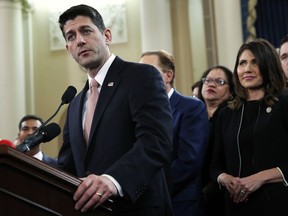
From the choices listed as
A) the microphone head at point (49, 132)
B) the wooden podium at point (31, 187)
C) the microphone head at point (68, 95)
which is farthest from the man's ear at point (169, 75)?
the wooden podium at point (31, 187)

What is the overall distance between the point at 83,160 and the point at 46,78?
8.20 meters

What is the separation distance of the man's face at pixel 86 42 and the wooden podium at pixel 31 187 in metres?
0.67

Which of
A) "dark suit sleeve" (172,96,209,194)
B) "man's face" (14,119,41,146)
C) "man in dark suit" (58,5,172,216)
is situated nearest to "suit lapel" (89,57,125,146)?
"man in dark suit" (58,5,172,216)

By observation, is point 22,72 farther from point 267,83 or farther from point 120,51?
point 267,83

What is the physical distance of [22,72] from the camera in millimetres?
9695

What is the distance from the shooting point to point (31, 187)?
1.72m

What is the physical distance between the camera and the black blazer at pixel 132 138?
1.97 metres

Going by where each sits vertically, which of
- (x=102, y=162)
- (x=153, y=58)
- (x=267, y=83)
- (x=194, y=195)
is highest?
(x=153, y=58)

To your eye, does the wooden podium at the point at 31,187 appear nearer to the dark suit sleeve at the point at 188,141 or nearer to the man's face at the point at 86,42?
the man's face at the point at 86,42

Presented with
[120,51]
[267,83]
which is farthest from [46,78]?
[267,83]

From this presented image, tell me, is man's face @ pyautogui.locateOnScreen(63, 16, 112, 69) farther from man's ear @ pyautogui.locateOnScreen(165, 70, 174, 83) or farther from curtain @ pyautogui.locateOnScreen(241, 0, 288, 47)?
curtain @ pyautogui.locateOnScreen(241, 0, 288, 47)

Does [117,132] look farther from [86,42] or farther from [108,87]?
[86,42]

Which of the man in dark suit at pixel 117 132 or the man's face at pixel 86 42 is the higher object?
the man's face at pixel 86 42

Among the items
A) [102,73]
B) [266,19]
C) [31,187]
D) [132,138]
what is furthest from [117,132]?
[266,19]
